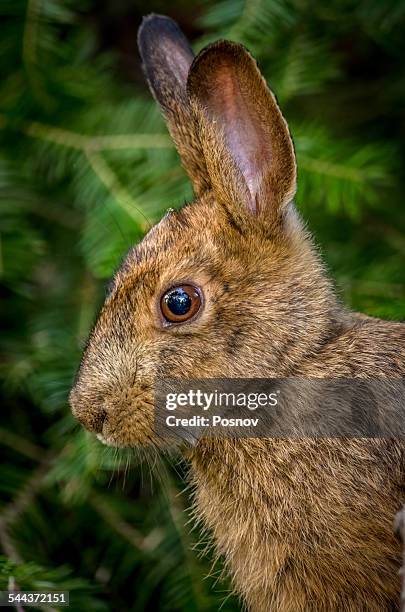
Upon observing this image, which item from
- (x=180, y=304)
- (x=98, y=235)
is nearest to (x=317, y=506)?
(x=180, y=304)

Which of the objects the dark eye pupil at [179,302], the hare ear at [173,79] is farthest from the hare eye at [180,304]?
the hare ear at [173,79]

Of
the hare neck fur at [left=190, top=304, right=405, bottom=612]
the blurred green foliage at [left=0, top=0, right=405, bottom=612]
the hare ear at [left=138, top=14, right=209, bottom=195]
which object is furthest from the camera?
the blurred green foliage at [left=0, top=0, right=405, bottom=612]

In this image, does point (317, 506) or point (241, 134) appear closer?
point (317, 506)

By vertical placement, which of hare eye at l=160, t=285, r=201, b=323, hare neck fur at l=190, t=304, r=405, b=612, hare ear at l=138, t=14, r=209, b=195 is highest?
hare ear at l=138, t=14, r=209, b=195

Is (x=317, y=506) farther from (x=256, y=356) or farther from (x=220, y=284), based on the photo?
(x=220, y=284)

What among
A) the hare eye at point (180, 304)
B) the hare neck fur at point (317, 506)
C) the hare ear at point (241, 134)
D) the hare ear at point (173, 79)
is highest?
the hare ear at point (173, 79)

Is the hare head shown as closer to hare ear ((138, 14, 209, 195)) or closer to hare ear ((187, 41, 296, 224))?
hare ear ((187, 41, 296, 224))

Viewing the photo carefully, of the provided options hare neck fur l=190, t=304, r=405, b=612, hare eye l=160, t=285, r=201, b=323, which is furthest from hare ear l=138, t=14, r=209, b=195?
hare neck fur l=190, t=304, r=405, b=612

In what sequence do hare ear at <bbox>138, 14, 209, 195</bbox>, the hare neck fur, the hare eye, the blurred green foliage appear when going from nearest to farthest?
the hare neck fur
the hare eye
hare ear at <bbox>138, 14, 209, 195</bbox>
the blurred green foliage

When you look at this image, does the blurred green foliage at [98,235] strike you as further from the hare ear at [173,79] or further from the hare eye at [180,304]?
the hare eye at [180,304]
